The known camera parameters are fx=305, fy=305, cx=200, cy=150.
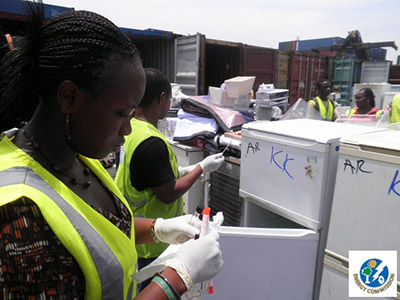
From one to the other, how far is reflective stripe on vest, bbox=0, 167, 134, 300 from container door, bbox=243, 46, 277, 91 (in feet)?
21.9

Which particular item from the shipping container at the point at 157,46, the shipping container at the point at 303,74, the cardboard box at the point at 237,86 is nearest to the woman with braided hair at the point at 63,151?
the cardboard box at the point at 237,86

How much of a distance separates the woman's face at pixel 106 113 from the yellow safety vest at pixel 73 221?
0.41ft

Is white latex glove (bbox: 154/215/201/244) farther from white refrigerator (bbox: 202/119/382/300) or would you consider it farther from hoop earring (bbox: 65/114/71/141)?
hoop earring (bbox: 65/114/71/141)

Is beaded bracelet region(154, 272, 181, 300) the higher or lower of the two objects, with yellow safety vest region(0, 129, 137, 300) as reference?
lower

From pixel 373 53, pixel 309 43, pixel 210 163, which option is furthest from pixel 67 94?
pixel 309 43

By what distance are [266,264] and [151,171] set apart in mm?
760

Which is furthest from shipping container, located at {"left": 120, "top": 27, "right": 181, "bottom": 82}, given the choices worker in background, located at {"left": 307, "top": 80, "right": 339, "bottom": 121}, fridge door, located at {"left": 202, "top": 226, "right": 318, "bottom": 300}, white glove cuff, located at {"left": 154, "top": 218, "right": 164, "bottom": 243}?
white glove cuff, located at {"left": 154, "top": 218, "right": 164, "bottom": 243}

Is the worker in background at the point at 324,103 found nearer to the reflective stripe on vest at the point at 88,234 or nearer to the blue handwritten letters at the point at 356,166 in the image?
the blue handwritten letters at the point at 356,166

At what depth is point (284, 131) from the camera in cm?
165

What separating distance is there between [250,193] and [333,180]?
20.7 inches

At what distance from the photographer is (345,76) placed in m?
9.63

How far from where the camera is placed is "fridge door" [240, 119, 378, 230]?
4.87ft

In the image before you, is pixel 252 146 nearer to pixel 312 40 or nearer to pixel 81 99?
pixel 81 99

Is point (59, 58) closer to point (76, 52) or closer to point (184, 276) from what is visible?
point (76, 52)
